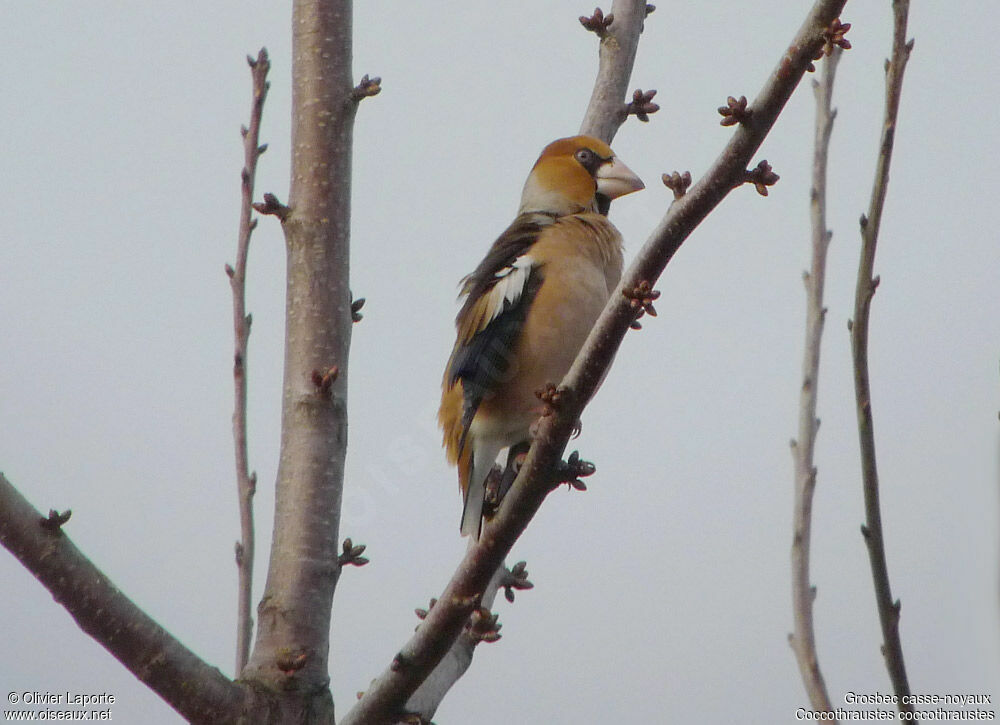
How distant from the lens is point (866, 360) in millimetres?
1932

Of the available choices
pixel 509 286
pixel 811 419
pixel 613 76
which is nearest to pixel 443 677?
pixel 811 419

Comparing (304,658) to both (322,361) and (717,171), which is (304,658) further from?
(717,171)

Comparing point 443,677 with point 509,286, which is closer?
point 443,677

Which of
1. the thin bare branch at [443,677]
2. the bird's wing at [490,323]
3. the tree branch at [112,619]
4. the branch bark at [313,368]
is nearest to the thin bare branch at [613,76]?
the bird's wing at [490,323]

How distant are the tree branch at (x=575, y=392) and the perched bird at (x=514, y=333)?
1012 mm

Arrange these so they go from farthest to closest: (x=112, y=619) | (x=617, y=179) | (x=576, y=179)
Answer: (x=576, y=179)
(x=617, y=179)
(x=112, y=619)

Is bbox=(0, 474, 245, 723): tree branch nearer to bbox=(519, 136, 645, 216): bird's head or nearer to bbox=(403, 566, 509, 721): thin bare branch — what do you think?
bbox=(403, 566, 509, 721): thin bare branch

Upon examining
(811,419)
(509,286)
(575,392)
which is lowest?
(575,392)

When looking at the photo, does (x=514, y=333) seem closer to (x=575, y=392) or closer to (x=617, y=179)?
(x=617, y=179)

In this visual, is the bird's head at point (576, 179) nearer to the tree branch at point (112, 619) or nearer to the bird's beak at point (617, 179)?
the bird's beak at point (617, 179)

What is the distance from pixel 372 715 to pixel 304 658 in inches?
8.1

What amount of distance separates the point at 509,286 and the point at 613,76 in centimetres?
107

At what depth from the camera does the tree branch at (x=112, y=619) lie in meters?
2.00

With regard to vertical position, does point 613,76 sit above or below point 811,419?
above
